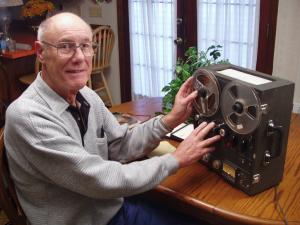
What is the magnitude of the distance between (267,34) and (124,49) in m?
1.48

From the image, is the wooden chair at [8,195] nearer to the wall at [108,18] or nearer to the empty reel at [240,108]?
the empty reel at [240,108]

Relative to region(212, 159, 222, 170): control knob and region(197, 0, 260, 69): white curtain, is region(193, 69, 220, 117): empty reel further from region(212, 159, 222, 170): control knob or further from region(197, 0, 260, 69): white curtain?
region(197, 0, 260, 69): white curtain

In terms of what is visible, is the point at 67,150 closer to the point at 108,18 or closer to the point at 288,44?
the point at 288,44

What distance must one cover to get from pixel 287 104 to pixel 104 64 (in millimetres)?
2844

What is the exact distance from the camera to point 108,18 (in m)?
3.78

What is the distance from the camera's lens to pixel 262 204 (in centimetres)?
111

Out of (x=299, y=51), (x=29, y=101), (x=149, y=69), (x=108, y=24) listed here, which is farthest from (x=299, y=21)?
(x=29, y=101)

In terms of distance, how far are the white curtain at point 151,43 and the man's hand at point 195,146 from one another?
7.67 ft

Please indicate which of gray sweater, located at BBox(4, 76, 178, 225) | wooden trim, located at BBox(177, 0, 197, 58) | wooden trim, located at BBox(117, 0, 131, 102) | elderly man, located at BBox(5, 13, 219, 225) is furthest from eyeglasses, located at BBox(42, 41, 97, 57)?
wooden trim, located at BBox(117, 0, 131, 102)

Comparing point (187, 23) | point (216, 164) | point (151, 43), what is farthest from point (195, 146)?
point (151, 43)

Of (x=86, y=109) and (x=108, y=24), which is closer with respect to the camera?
(x=86, y=109)

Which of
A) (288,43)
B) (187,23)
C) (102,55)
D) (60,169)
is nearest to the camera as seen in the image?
(60,169)

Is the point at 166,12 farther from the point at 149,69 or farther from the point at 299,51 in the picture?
the point at 299,51

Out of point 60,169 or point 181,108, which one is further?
point 181,108
